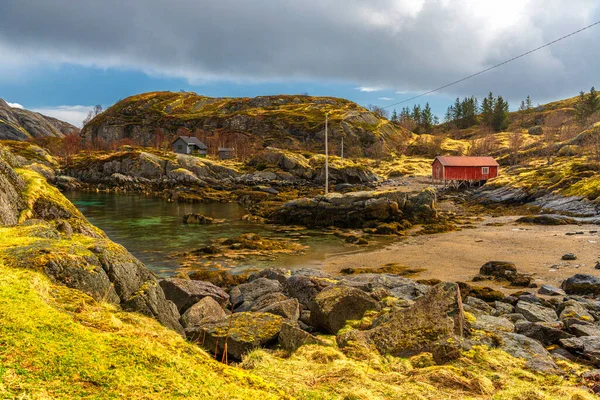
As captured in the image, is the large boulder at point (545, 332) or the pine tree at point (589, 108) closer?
the large boulder at point (545, 332)

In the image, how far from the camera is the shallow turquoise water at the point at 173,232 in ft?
94.9

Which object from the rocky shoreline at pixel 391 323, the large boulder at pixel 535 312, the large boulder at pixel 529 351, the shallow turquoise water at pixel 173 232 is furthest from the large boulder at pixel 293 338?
the shallow turquoise water at pixel 173 232

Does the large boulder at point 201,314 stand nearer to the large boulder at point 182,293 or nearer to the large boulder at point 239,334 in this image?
the large boulder at point 239,334

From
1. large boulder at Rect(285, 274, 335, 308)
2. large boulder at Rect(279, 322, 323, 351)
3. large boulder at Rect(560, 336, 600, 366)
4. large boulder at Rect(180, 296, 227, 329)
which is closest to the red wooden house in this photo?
large boulder at Rect(285, 274, 335, 308)

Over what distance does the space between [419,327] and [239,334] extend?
4.33 meters

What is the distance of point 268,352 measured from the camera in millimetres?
8742

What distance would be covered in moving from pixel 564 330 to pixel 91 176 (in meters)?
109

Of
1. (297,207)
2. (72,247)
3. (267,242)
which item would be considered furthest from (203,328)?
(297,207)

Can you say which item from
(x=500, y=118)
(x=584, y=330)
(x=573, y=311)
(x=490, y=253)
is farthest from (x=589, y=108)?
(x=584, y=330)

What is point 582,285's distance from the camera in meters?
18.1

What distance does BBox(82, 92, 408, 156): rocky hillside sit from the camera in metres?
150

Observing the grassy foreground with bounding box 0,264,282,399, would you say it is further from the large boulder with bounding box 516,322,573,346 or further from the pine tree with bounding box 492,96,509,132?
the pine tree with bounding box 492,96,509,132

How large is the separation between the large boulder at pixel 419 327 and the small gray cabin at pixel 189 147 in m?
126

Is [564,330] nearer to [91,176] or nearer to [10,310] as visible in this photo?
[10,310]
